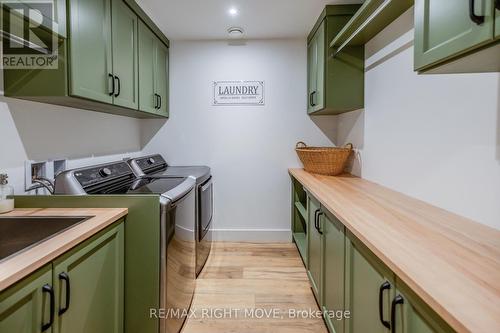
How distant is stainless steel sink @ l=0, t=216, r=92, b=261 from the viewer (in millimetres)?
1264

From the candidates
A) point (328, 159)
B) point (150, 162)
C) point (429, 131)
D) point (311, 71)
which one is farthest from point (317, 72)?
point (150, 162)

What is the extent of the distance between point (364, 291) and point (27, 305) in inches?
46.4

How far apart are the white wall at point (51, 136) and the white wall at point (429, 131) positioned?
2.18m

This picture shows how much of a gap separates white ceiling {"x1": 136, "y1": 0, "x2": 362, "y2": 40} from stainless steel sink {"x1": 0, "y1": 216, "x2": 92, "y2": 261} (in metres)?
1.77

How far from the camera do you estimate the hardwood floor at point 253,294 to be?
1868 millimetres

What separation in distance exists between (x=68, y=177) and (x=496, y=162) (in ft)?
6.71

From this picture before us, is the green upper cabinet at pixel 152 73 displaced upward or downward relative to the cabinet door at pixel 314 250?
upward

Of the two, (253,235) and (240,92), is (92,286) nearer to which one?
(253,235)

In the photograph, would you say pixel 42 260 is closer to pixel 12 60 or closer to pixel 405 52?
pixel 12 60

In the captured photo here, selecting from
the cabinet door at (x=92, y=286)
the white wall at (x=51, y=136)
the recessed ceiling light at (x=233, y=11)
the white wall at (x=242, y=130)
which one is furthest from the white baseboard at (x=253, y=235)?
the recessed ceiling light at (x=233, y=11)

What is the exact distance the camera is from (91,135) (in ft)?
7.21

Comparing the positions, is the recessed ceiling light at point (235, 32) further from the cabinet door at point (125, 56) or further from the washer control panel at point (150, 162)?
the washer control panel at point (150, 162)

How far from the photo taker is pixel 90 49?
1615 mm

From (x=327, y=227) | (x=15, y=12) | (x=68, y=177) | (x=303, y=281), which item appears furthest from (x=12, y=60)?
(x=303, y=281)
